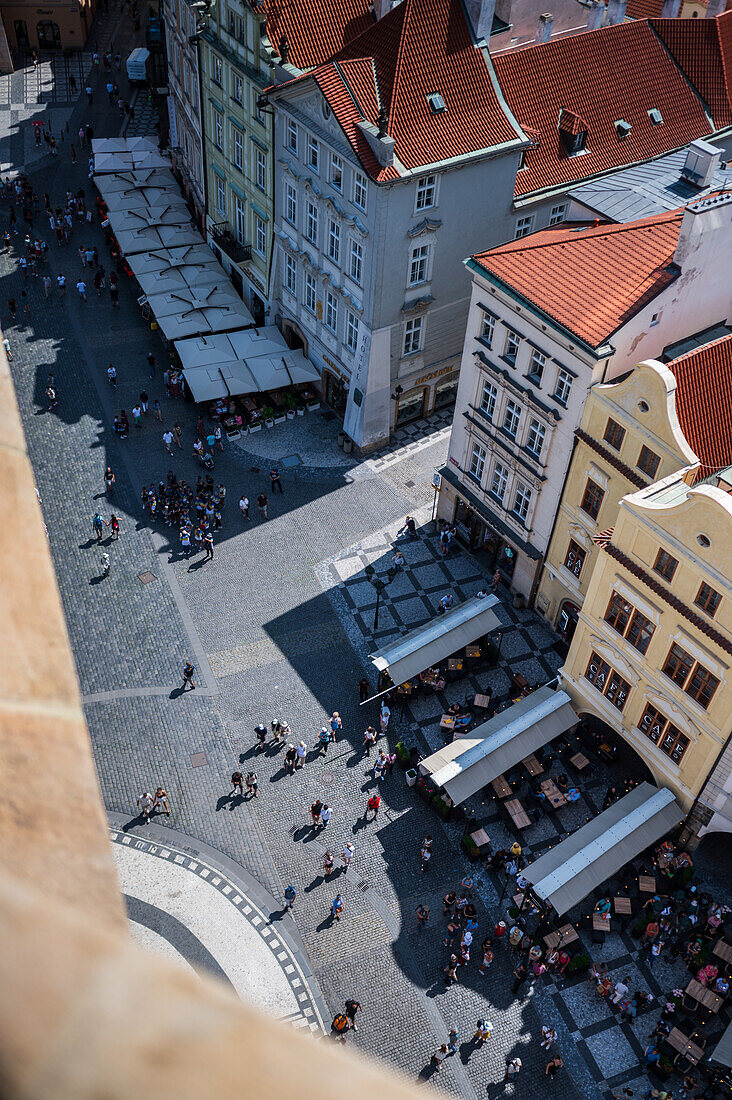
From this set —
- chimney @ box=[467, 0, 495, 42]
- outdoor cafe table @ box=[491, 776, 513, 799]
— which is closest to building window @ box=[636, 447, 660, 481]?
outdoor cafe table @ box=[491, 776, 513, 799]

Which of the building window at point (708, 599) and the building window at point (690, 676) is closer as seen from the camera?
the building window at point (708, 599)

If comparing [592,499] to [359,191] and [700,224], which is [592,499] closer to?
[700,224]

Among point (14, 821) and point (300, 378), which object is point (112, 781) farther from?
point (14, 821)

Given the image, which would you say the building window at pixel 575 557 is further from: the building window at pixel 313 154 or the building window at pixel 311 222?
the building window at pixel 313 154

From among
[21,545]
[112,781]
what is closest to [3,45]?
[112,781]

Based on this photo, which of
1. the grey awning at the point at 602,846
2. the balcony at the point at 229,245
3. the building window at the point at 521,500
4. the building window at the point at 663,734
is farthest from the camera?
the balcony at the point at 229,245

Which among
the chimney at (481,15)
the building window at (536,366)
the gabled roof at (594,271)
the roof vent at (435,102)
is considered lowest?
the building window at (536,366)

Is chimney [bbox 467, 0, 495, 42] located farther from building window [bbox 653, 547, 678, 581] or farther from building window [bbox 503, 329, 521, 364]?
building window [bbox 653, 547, 678, 581]

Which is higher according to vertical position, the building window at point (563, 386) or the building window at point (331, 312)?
the building window at point (563, 386)

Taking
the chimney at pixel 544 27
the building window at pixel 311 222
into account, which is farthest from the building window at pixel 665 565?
the chimney at pixel 544 27
